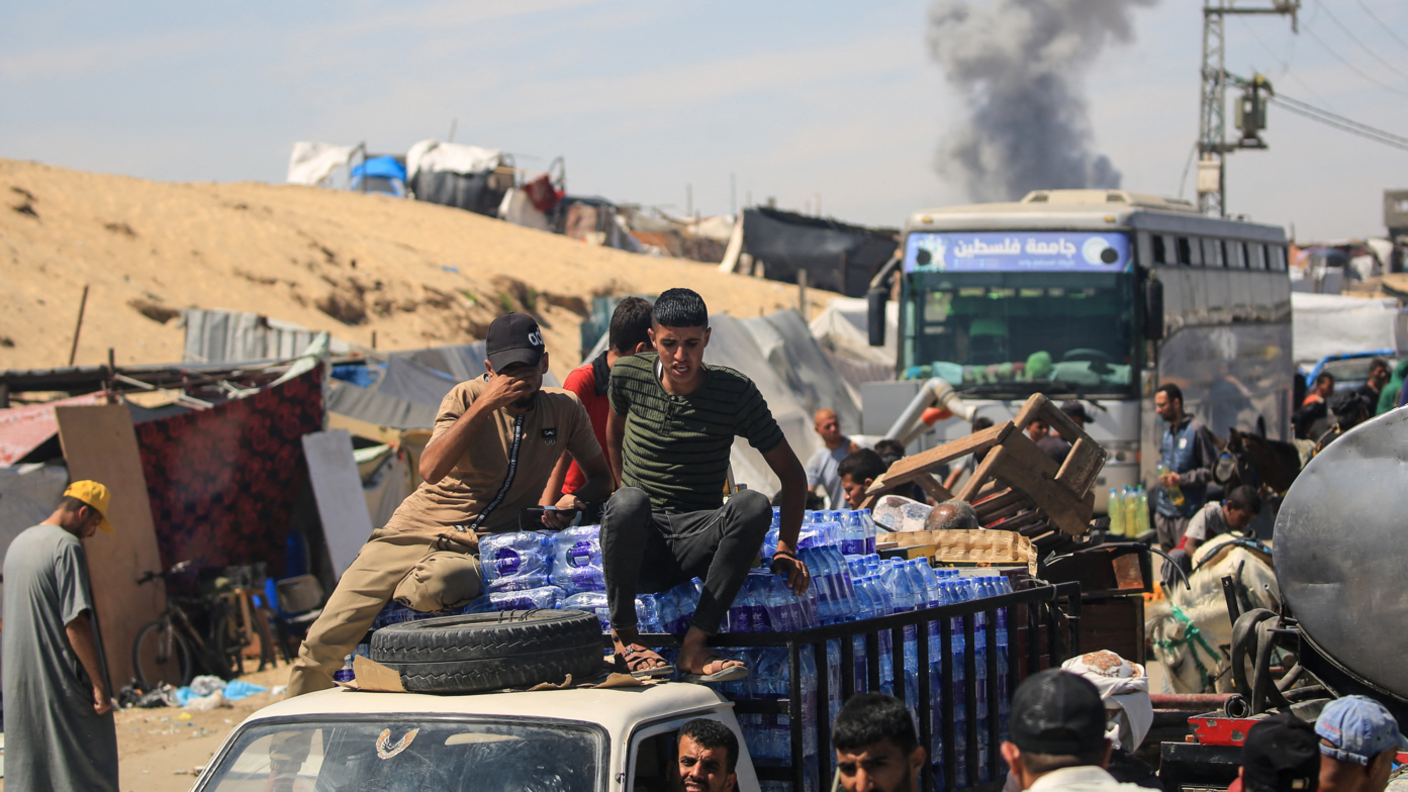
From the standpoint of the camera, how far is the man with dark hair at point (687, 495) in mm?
3625

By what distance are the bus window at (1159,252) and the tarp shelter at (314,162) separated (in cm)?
3359

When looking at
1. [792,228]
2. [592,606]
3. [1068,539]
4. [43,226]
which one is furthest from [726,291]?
[592,606]

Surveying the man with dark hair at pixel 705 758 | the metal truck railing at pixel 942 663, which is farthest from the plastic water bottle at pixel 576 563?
the man with dark hair at pixel 705 758

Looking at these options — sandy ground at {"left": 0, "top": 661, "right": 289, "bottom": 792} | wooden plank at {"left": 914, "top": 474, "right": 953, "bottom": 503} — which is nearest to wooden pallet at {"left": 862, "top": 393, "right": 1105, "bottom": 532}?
wooden plank at {"left": 914, "top": 474, "right": 953, "bottom": 503}

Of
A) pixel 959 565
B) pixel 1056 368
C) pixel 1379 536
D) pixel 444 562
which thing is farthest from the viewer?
pixel 1056 368

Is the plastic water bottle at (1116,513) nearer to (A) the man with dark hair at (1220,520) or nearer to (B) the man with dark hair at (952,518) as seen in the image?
(A) the man with dark hair at (1220,520)

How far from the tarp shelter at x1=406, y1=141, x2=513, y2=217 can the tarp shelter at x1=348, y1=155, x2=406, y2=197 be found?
1.03 meters

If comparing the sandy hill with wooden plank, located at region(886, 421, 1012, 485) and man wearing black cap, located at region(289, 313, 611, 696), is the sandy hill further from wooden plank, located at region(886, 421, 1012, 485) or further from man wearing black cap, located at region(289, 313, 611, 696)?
man wearing black cap, located at region(289, 313, 611, 696)

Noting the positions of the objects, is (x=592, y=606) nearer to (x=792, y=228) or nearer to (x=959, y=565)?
(x=959, y=565)

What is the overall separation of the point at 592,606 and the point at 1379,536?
2.84 metres

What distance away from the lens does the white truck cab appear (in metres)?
3.07

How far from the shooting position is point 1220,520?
28.1ft

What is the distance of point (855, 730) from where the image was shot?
125 inches

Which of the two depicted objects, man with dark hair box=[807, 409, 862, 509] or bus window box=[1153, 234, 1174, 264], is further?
bus window box=[1153, 234, 1174, 264]
